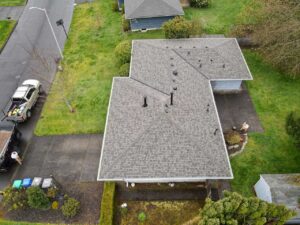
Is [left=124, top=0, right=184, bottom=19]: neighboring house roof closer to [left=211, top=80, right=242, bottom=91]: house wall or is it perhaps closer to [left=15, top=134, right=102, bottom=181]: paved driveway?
[left=211, top=80, right=242, bottom=91]: house wall

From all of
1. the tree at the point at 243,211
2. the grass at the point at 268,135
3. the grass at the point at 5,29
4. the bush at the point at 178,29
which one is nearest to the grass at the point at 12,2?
the grass at the point at 5,29

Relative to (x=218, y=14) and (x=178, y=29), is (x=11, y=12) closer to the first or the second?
(x=178, y=29)

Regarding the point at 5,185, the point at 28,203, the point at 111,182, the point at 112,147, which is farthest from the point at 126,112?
the point at 5,185

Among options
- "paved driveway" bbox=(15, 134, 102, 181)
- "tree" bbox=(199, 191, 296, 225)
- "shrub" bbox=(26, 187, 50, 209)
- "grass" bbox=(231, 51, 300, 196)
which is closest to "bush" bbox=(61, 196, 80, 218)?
"shrub" bbox=(26, 187, 50, 209)

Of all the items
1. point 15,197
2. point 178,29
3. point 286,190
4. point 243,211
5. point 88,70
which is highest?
point 178,29

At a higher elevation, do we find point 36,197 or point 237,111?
point 36,197

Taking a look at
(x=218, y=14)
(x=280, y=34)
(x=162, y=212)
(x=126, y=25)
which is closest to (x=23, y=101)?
(x=162, y=212)

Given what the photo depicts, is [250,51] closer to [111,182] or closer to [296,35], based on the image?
[296,35]
